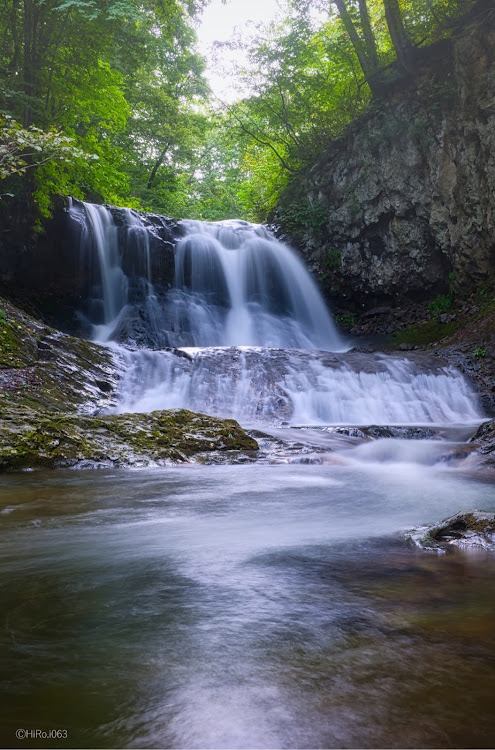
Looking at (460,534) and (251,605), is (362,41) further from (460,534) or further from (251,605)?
(251,605)

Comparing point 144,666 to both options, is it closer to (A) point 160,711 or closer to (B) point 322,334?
(A) point 160,711

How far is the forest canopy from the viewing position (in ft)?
34.7

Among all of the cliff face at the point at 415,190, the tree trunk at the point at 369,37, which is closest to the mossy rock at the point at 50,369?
the cliff face at the point at 415,190

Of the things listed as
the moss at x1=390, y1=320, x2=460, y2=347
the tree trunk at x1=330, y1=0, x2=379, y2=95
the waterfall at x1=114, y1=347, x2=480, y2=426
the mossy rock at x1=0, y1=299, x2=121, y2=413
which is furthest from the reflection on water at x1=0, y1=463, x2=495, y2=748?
the tree trunk at x1=330, y1=0, x2=379, y2=95

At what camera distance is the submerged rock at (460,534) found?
252cm

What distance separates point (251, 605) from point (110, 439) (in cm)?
432

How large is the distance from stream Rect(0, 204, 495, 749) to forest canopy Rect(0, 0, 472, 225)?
4.69 metres

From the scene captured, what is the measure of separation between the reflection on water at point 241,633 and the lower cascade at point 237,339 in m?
5.86

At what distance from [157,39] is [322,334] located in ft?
43.2

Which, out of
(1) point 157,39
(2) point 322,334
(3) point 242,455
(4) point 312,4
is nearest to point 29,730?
(3) point 242,455

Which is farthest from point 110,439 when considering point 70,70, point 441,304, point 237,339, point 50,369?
point 441,304

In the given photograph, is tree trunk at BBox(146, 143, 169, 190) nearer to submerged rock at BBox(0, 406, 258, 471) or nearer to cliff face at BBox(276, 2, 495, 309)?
cliff face at BBox(276, 2, 495, 309)

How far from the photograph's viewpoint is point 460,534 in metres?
2.66

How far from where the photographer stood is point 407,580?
6.66 feet
